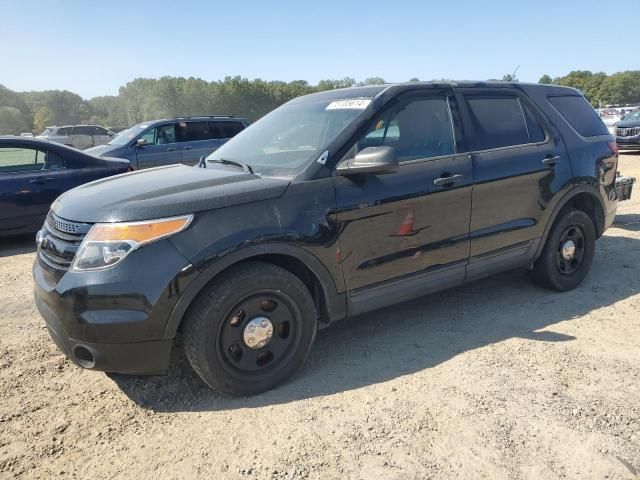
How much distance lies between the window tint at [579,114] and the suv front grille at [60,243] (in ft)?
13.3

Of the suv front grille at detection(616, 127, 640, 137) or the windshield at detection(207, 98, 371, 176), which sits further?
the suv front grille at detection(616, 127, 640, 137)

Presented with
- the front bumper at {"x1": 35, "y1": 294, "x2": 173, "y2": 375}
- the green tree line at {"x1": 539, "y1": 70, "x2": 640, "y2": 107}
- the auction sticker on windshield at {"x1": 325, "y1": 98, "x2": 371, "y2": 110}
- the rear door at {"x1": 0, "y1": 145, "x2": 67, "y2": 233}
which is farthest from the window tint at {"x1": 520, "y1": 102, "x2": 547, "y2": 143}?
the green tree line at {"x1": 539, "y1": 70, "x2": 640, "y2": 107}

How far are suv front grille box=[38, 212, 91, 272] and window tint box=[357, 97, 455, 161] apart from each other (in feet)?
5.89

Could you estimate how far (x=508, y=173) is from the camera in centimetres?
396

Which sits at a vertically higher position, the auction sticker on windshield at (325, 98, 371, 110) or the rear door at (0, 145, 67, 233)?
the auction sticker on windshield at (325, 98, 371, 110)

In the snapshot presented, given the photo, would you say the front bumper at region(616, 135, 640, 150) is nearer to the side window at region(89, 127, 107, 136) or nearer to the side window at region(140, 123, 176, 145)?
the side window at region(140, 123, 176, 145)

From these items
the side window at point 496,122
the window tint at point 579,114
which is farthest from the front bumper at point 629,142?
the side window at point 496,122

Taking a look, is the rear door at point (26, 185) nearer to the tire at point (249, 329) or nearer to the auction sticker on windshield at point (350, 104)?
A: the auction sticker on windshield at point (350, 104)

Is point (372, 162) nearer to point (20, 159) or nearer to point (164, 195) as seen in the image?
point (164, 195)

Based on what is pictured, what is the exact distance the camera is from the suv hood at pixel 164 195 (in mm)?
2701

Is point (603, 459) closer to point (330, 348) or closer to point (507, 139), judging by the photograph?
point (330, 348)

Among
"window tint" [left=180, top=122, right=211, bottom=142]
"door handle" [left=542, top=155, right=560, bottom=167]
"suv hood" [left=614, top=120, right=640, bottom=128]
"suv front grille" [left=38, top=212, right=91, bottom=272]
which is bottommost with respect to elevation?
"suv front grille" [left=38, top=212, right=91, bottom=272]

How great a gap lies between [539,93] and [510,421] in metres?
3.05

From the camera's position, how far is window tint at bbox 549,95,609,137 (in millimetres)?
4590
